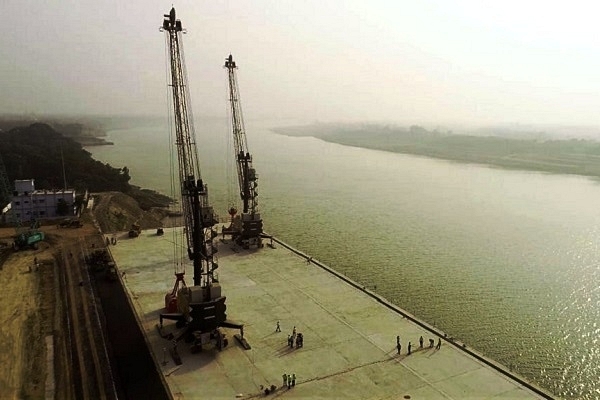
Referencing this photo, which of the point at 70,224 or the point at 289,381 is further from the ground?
the point at 70,224

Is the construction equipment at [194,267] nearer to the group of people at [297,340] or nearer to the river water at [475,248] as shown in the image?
the group of people at [297,340]

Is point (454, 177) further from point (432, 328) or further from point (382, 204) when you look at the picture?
point (432, 328)

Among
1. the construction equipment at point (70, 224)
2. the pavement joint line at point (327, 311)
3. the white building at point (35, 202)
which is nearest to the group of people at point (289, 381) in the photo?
the pavement joint line at point (327, 311)

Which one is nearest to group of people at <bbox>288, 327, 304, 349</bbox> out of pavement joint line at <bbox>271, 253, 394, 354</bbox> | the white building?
pavement joint line at <bbox>271, 253, 394, 354</bbox>

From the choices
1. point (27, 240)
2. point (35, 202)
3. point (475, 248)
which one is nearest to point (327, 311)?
point (475, 248)

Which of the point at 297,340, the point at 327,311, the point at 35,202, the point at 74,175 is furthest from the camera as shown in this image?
the point at 74,175

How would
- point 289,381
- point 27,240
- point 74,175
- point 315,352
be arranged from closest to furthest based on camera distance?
point 289,381
point 315,352
point 27,240
point 74,175

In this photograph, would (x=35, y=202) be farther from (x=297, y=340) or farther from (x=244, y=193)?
(x=297, y=340)
